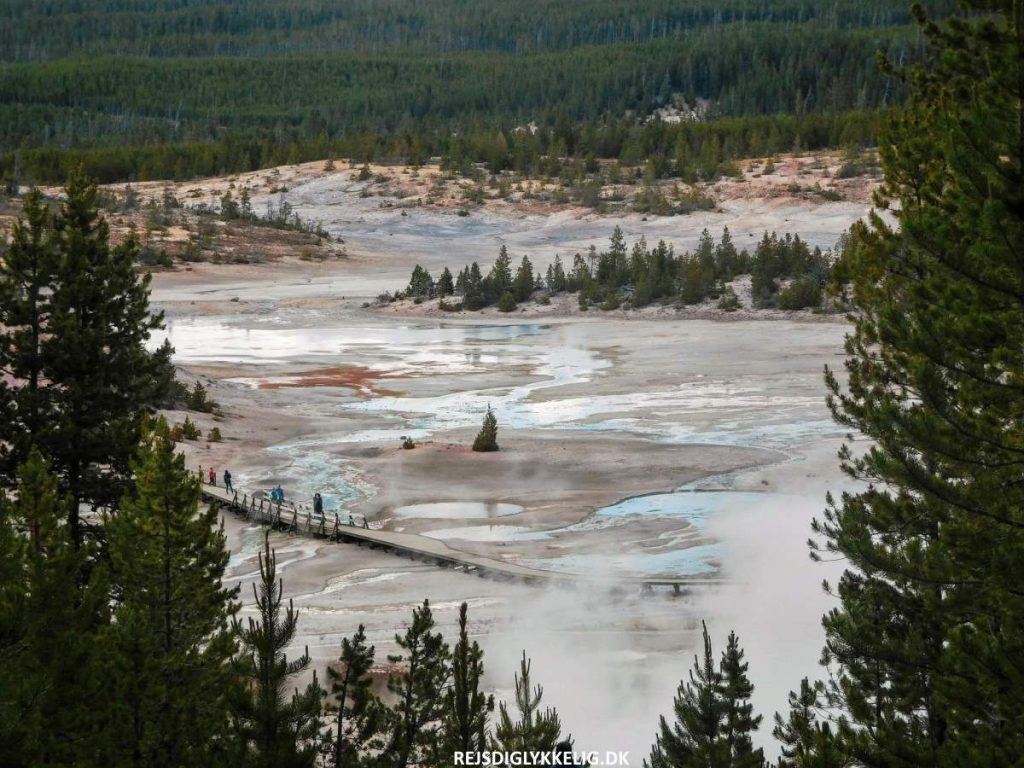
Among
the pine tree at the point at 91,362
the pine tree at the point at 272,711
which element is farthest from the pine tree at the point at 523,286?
the pine tree at the point at 272,711

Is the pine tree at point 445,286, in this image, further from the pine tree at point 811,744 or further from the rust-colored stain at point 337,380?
the pine tree at point 811,744

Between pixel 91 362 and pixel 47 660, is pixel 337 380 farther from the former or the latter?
pixel 47 660

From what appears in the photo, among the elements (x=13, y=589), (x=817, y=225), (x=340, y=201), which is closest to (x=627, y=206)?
(x=817, y=225)

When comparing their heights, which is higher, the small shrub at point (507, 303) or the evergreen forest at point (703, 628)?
the evergreen forest at point (703, 628)

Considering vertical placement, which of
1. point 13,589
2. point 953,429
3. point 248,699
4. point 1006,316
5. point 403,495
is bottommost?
point 403,495

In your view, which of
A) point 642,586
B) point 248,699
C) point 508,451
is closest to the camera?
point 248,699

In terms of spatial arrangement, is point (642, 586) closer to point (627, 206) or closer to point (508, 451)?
point (508, 451)

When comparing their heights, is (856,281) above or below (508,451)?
above
